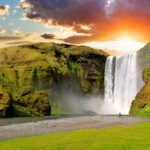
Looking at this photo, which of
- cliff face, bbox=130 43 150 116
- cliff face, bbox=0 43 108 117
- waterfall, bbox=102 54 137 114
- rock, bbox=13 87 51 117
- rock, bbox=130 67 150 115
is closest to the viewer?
cliff face, bbox=130 43 150 116

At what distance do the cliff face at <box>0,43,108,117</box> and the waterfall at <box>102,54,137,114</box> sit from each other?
62.2 feet

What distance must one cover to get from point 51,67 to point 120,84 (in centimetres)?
4705

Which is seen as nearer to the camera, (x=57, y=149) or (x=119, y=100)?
(x=57, y=149)

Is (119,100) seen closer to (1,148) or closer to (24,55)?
(24,55)

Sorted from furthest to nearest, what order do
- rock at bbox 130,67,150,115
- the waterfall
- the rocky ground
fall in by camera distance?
the waterfall
rock at bbox 130,67,150,115
the rocky ground

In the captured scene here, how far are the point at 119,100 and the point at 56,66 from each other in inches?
2021

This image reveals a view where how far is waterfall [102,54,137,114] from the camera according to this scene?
106 metres

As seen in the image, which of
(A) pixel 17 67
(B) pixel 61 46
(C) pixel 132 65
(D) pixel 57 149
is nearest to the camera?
(D) pixel 57 149

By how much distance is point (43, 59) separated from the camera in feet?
474

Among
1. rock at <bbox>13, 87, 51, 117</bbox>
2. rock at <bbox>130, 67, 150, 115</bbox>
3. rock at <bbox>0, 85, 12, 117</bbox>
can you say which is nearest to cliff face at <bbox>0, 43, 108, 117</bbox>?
rock at <bbox>13, 87, 51, 117</bbox>

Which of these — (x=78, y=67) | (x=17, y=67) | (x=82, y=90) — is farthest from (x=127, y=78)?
(x=17, y=67)

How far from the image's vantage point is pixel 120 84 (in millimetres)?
115812

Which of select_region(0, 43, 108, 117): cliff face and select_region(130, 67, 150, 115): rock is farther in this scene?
select_region(0, 43, 108, 117): cliff face

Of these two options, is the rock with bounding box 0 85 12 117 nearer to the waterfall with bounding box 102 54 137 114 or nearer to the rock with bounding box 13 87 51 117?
the rock with bounding box 13 87 51 117
